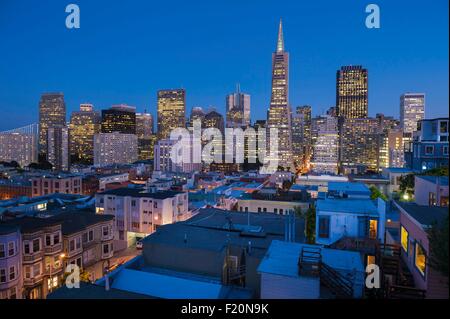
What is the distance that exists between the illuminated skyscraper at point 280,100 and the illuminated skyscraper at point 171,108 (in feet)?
203

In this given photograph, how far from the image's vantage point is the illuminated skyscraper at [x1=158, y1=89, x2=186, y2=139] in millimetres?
188000

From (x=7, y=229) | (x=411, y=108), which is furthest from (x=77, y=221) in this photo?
(x=411, y=108)

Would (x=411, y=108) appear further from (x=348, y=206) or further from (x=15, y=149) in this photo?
(x=15, y=149)

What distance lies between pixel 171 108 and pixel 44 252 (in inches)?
7107

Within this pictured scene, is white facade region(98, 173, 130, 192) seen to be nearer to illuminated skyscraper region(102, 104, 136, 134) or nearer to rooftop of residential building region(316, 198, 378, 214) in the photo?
rooftop of residential building region(316, 198, 378, 214)

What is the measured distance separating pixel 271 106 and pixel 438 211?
143 metres

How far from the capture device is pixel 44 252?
17078 millimetres

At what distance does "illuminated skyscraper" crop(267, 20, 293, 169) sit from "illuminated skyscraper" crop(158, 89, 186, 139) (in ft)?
203

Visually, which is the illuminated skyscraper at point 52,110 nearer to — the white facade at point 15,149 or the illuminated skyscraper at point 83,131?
the illuminated skyscraper at point 83,131

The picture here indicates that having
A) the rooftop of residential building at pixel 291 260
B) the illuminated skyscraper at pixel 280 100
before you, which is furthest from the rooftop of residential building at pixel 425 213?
the illuminated skyscraper at pixel 280 100

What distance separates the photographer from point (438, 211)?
851 centimetres

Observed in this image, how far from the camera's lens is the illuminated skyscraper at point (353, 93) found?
185 meters

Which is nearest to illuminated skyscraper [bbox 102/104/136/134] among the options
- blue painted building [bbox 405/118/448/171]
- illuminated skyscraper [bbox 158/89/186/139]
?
illuminated skyscraper [bbox 158/89/186/139]

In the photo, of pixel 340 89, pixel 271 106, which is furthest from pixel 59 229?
pixel 340 89
